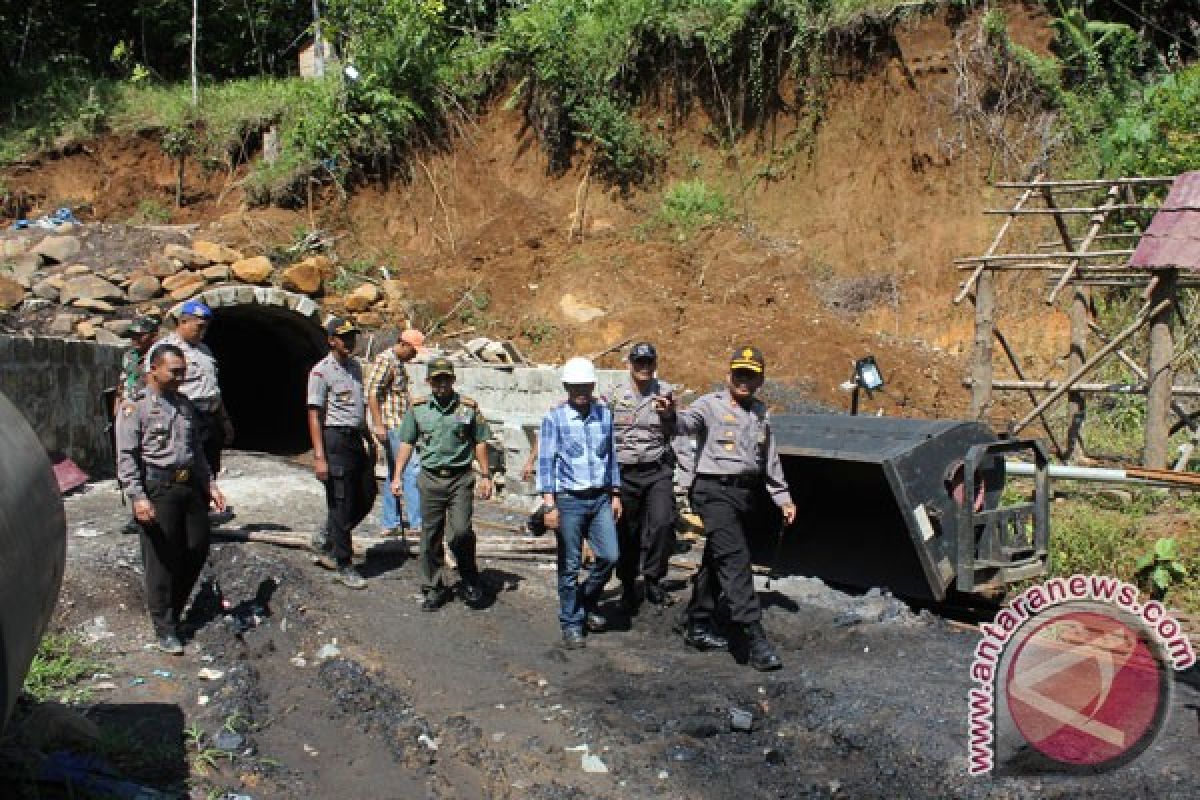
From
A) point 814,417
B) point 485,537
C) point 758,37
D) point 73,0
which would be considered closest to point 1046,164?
point 758,37

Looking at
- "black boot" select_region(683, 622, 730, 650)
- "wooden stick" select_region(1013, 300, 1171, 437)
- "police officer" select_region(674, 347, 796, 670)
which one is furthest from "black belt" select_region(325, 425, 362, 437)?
"wooden stick" select_region(1013, 300, 1171, 437)

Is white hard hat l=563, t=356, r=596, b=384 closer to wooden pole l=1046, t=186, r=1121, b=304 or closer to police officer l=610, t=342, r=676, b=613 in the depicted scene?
police officer l=610, t=342, r=676, b=613

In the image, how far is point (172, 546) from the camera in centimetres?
649

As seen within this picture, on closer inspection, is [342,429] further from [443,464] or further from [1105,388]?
[1105,388]

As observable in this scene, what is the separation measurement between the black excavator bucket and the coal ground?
490mm

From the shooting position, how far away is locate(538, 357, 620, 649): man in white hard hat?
6742 millimetres

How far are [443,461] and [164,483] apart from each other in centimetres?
178

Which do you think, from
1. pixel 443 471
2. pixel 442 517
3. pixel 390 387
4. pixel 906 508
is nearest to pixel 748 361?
pixel 906 508

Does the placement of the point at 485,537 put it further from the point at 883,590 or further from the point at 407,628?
the point at 883,590

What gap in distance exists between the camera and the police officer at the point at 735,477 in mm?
6361

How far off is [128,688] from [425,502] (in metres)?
2.19

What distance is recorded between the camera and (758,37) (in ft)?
56.1

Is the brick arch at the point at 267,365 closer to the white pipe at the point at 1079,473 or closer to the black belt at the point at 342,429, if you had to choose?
the black belt at the point at 342,429

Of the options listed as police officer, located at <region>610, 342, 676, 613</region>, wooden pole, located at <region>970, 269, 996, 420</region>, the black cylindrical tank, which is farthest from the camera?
wooden pole, located at <region>970, 269, 996, 420</region>
